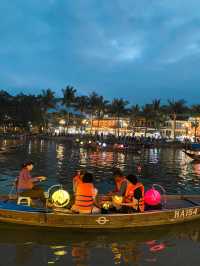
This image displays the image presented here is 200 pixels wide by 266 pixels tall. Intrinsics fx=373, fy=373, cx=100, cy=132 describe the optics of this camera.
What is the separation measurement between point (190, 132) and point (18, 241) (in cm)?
12327

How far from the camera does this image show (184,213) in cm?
1434

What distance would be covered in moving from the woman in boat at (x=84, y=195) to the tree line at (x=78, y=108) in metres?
102

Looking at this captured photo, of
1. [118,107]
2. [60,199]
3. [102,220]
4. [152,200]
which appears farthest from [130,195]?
[118,107]

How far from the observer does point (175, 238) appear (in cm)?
1319

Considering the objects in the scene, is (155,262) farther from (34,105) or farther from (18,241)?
(34,105)

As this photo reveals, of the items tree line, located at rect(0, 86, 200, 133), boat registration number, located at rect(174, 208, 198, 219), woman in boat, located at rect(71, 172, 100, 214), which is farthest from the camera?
tree line, located at rect(0, 86, 200, 133)

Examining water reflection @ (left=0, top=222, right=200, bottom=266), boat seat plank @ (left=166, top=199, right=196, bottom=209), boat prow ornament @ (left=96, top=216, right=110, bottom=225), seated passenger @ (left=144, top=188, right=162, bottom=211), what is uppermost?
seated passenger @ (left=144, top=188, right=162, bottom=211)

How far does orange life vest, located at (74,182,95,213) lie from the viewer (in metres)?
13.0

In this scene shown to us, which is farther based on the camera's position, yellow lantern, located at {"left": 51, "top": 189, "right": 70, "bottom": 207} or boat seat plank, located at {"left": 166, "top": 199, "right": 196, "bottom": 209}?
boat seat plank, located at {"left": 166, "top": 199, "right": 196, "bottom": 209}

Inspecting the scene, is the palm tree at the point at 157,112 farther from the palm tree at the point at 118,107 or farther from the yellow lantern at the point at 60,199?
the yellow lantern at the point at 60,199

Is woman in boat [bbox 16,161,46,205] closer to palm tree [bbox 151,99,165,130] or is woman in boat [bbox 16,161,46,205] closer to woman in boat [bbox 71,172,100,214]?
woman in boat [bbox 71,172,100,214]

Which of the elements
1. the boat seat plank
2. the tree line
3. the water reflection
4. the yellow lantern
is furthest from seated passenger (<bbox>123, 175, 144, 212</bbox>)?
the tree line

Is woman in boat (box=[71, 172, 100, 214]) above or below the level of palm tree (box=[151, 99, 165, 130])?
below

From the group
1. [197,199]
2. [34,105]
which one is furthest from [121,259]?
[34,105]
